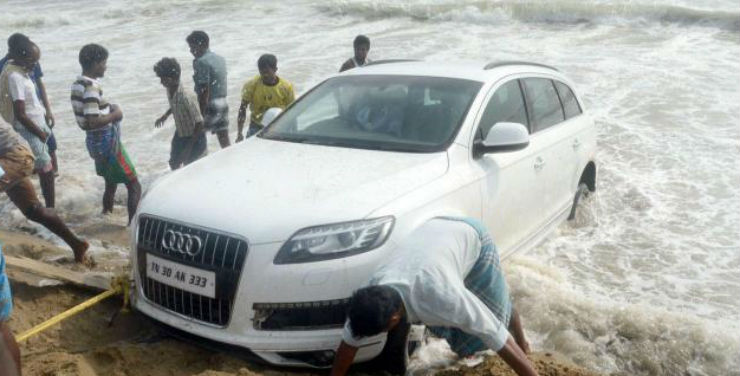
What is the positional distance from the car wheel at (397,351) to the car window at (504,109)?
5.12ft

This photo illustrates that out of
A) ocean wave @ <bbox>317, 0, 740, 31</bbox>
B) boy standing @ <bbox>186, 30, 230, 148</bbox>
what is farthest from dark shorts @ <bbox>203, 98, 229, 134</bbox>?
ocean wave @ <bbox>317, 0, 740, 31</bbox>

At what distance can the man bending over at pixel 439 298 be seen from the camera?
2.93 meters

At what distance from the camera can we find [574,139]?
575 cm

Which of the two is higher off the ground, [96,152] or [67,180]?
[96,152]

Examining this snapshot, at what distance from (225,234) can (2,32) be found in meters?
24.2

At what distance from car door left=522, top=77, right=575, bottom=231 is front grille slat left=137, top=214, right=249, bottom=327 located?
255cm

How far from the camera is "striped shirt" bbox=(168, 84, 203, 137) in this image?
6559 millimetres

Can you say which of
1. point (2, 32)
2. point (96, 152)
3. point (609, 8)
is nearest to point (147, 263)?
point (96, 152)

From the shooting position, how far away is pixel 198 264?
11.2 feet

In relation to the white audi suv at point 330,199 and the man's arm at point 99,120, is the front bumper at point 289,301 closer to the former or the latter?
the white audi suv at point 330,199

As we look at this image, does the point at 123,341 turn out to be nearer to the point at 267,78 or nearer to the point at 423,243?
the point at 423,243

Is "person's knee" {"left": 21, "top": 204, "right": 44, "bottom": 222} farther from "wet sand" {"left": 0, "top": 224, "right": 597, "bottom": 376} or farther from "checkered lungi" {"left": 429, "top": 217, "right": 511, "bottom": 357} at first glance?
"checkered lungi" {"left": 429, "top": 217, "right": 511, "bottom": 357}

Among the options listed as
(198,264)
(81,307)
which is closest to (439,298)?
(198,264)

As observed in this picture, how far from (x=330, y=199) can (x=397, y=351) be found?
0.84 metres
